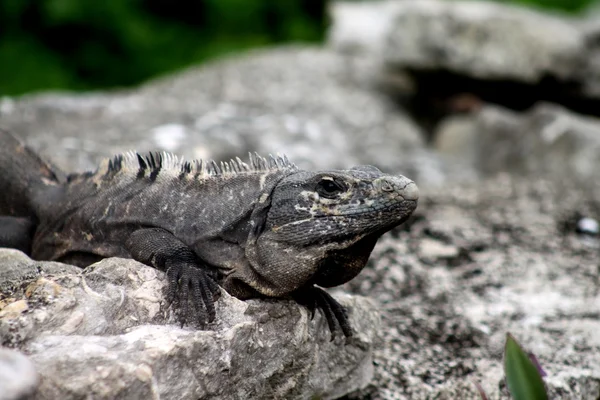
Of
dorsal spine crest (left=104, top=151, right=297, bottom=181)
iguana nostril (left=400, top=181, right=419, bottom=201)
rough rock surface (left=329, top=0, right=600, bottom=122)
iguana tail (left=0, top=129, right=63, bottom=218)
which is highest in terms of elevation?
iguana nostril (left=400, top=181, right=419, bottom=201)

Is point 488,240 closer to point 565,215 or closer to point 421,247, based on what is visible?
point 421,247

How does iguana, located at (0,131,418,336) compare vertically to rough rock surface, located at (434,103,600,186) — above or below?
above

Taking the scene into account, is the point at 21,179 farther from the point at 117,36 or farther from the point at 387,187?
the point at 117,36

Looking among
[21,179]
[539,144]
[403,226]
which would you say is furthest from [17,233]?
[539,144]

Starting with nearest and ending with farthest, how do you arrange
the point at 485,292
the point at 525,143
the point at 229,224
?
the point at 229,224
the point at 485,292
the point at 525,143

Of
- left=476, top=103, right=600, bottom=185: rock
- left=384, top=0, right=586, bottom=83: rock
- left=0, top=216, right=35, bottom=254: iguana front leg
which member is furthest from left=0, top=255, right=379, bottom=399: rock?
left=384, top=0, right=586, bottom=83: rock

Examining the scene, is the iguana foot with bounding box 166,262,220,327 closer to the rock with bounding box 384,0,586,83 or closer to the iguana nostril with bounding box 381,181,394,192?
the iguana nostril with bounding box 381,181,394,192

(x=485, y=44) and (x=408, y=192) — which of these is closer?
(x=408, y=192)
